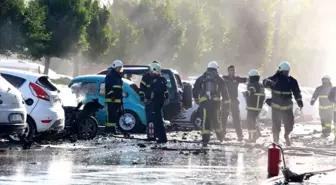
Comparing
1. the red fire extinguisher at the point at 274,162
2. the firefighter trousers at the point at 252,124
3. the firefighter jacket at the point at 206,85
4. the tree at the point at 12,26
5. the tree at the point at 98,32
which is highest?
the tree at the point at 98,32

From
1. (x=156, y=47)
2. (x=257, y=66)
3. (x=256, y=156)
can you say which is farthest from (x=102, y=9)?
(x=256, y=156)

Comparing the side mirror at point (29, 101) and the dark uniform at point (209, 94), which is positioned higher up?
the dark uniform at point (209, 94)

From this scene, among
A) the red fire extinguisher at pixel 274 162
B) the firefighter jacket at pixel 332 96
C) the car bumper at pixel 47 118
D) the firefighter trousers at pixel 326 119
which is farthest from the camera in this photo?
the firefighter trousers at pixel 326 119

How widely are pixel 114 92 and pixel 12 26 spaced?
72.2 feet

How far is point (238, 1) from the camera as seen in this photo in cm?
6781

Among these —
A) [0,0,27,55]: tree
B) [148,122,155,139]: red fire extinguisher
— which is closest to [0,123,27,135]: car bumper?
[148,122,155,139]: red fire extinguisher

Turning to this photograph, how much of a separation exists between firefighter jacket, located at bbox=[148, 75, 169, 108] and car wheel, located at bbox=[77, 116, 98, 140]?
1476 mm

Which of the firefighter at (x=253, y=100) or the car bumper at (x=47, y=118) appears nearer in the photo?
the car bumper at (x=47, y=118)

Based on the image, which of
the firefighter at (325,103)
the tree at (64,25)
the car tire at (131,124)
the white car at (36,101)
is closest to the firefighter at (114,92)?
the car tire at (131,124)

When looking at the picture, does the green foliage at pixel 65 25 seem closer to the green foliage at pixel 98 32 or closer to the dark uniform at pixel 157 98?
the green foliage at pixel 98 32

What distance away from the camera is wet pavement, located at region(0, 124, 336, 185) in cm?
1198

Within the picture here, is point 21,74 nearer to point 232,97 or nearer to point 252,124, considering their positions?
point 232,97

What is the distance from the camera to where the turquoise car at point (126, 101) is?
76.8ft

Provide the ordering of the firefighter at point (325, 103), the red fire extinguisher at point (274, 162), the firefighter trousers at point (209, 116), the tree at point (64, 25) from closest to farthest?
the red fire extinguisher at point (274, 162), the firefighter trousers at point (209, 116), the firefighter at point (325, 103), the tree at point (64, 25)
